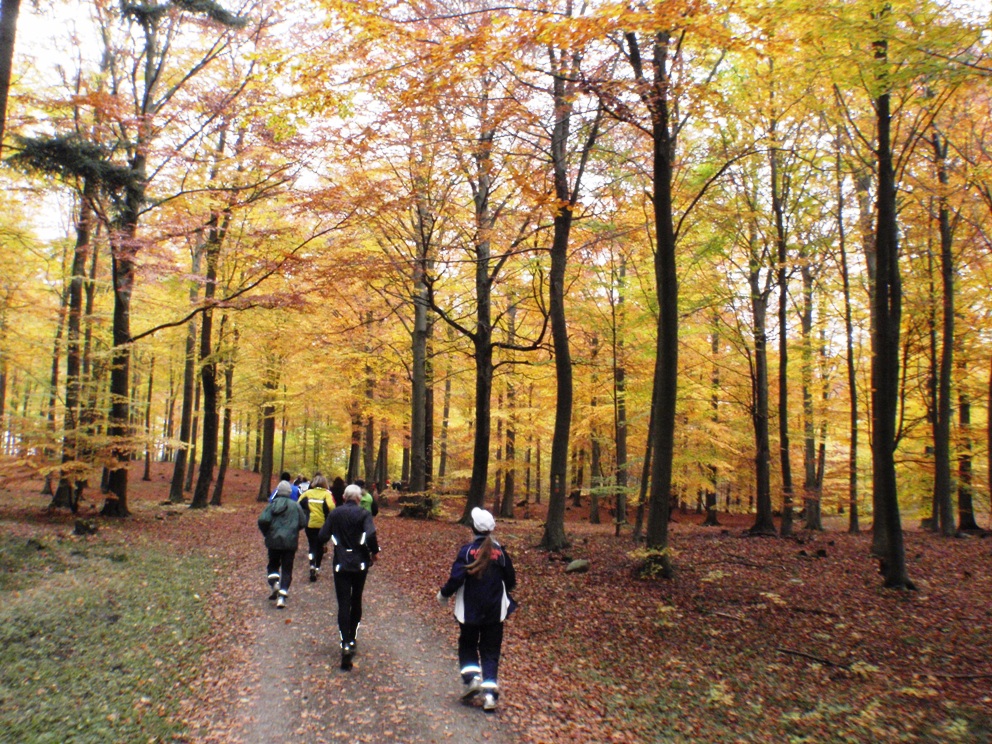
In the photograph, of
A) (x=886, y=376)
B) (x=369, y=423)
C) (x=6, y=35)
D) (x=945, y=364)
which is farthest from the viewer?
(x=369, y=423)

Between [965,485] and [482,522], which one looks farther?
[965,485]

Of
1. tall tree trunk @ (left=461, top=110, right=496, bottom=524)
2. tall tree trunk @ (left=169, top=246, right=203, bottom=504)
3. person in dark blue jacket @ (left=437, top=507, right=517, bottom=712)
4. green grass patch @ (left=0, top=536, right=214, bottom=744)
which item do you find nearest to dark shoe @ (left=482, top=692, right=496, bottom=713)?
person in dark blue jacket @ (left=437, top=507, right=517, bottom=712)

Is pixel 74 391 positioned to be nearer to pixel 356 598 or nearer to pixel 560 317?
pixel 356 598

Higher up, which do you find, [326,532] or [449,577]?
[326,532]

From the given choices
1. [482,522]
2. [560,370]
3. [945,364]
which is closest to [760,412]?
[945,364]

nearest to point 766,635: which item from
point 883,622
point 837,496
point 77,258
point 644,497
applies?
point 883,622

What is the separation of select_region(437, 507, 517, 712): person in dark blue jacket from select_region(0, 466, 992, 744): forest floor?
29cm

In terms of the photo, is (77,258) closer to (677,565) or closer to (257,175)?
(257,175)

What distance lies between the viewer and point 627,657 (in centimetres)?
698

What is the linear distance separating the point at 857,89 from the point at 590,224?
17.3ft

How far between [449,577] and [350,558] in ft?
3.76

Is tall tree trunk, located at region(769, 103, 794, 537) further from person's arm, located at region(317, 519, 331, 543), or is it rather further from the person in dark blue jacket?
person's arm, located at region(317, 519, 331, 543)

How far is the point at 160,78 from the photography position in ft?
51.0

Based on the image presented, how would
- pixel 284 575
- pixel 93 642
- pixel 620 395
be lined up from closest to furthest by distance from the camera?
pixel 93 642, pixel 284 575, pixel 620 395
